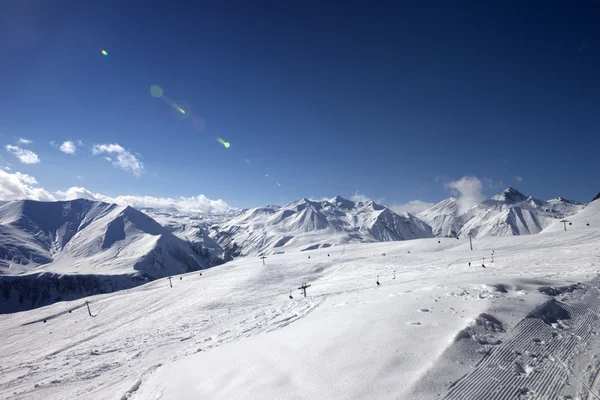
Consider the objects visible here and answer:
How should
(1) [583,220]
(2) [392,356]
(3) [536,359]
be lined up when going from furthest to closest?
(1) [583,220] < (3) [536,359] < (2) [392,356]

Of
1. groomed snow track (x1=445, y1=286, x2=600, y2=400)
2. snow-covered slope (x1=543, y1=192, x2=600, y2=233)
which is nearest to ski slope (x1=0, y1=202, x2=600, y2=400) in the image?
groomed snow track (x1=445, y1=286, x2=600, y2=400)

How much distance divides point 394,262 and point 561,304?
130 feet

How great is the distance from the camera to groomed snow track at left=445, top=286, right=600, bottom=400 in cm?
818

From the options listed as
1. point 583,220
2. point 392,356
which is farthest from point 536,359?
point 583,220

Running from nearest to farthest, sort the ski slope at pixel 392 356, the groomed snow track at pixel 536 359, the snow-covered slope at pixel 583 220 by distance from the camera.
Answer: the groomed snow track at pixel 536 359
the ski slope at pixel 392 356
the snow-covered slope at pixel 583 220

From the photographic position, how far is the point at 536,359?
9.91 meters

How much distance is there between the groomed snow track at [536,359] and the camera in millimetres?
8180

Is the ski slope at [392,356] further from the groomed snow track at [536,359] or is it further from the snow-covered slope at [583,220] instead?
the snow-covered slope at [583,220]

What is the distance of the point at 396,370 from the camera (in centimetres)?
892

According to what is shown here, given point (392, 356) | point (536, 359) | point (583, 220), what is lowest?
point (536, 359)

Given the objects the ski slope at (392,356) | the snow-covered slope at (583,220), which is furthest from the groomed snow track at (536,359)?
the snow-covered slope at (583,220)

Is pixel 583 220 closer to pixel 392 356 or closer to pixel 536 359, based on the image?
pixel 536 359

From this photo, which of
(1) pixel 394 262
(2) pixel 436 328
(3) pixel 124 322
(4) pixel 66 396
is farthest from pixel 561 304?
(3) pixel 124 322

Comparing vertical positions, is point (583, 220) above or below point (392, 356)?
above
